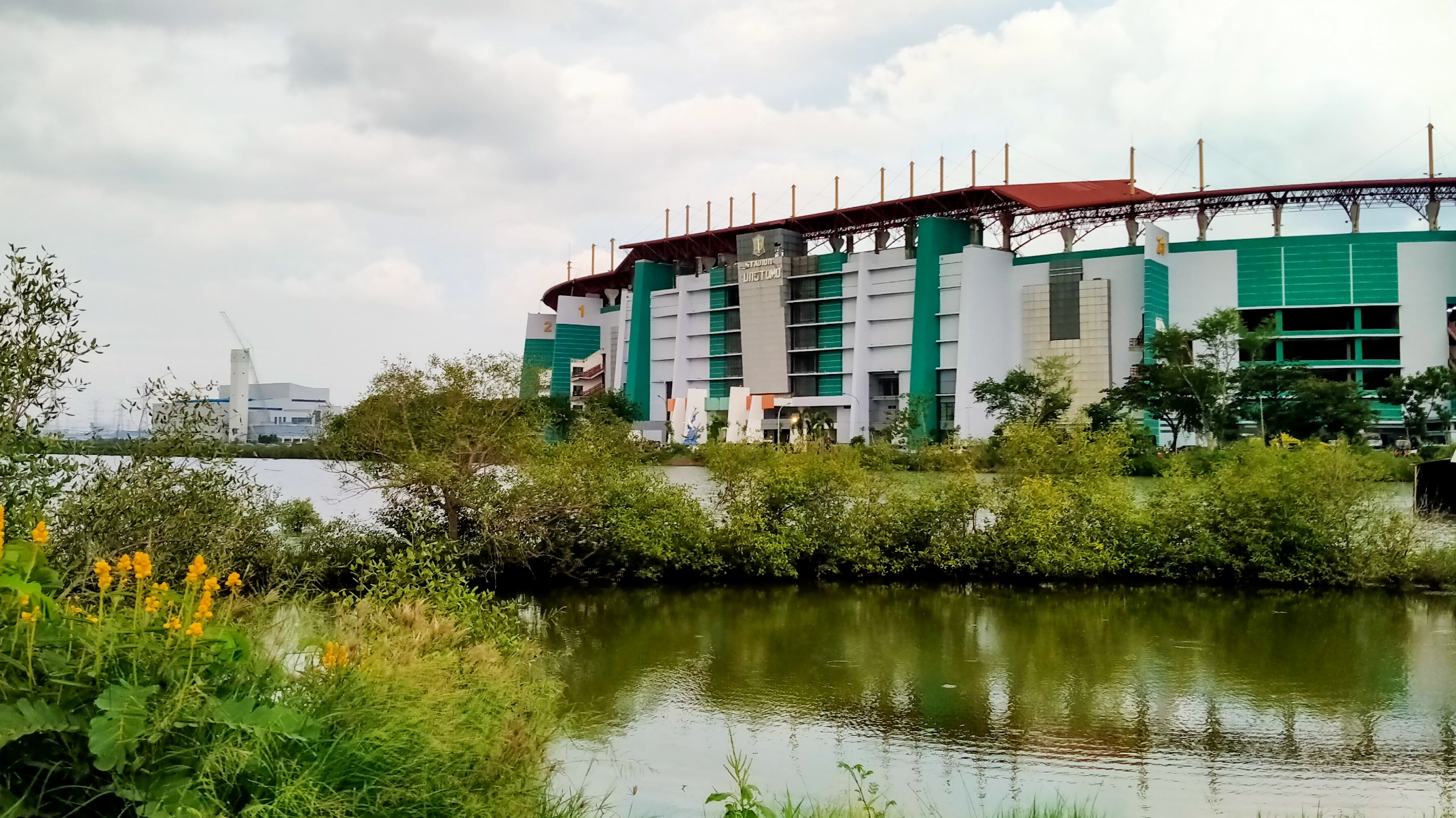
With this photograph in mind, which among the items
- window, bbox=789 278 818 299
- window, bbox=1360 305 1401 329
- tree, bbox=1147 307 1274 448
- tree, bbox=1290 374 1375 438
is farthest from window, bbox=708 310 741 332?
window, bbox=1360 305 1401 329

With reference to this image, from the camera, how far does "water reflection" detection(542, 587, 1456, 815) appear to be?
11.5 meters

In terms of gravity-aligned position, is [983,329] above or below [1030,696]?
above

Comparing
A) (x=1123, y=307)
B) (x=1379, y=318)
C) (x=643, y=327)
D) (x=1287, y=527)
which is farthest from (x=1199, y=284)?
(x=1287, y=527)

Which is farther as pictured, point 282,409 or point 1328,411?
point 282,409

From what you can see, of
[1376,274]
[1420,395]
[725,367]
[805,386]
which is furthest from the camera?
[725,367]

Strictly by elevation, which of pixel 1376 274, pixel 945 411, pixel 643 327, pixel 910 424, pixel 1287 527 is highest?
pixel 643 327

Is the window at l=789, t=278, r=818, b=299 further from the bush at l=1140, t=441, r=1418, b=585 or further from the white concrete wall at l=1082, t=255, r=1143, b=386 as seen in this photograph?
the bush at l=1140, t=441, r=1418, b=585

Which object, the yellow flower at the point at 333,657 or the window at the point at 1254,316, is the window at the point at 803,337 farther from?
the yellow flower at the point at 333,657

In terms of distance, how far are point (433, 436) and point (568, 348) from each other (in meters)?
94.9

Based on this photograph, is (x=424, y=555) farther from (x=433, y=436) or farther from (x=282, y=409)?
(x=282, y=409)

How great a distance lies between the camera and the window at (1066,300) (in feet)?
249

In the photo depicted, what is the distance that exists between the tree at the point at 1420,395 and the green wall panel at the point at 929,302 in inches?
1111

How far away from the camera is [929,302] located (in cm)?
8100

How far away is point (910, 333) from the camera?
8375 centimetres
